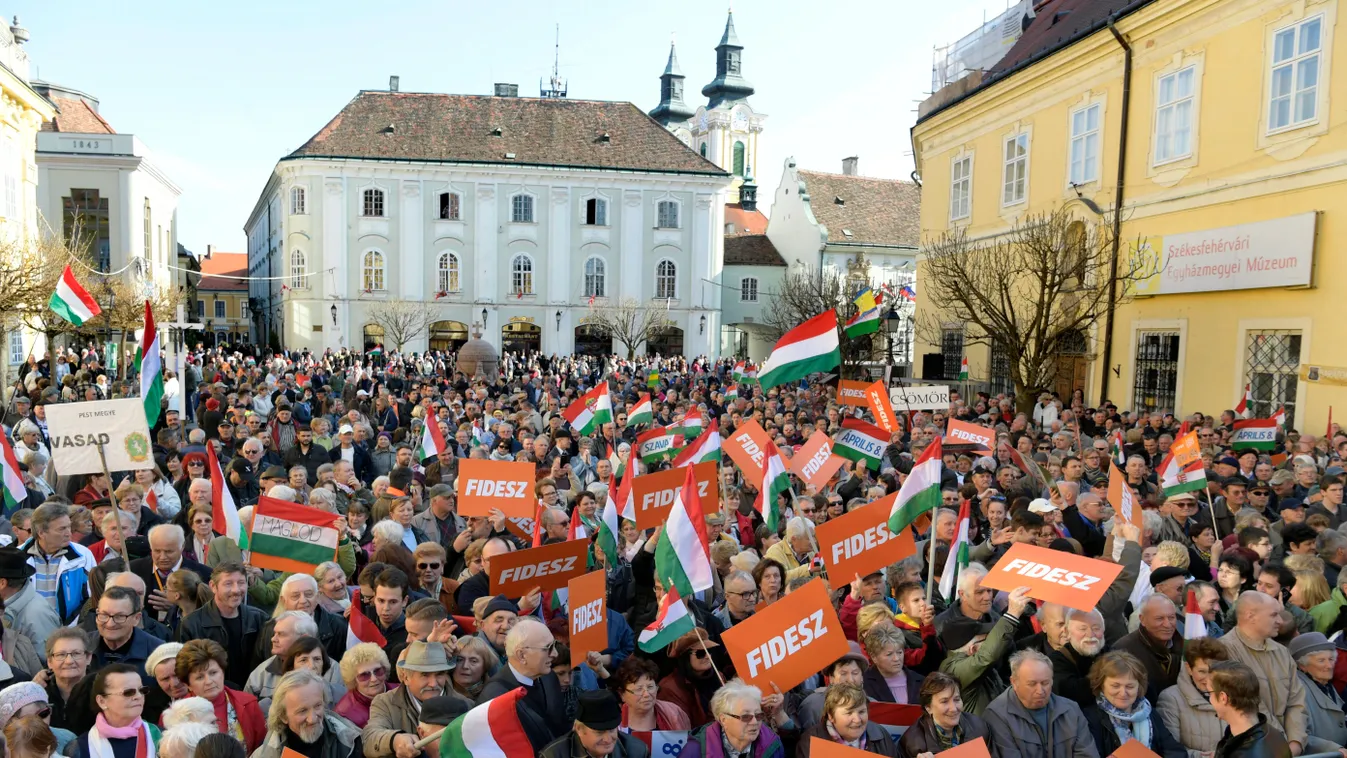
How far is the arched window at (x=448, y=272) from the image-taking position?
52.2 meters

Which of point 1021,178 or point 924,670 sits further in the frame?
point 1021,178

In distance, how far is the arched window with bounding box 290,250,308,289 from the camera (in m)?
50.9

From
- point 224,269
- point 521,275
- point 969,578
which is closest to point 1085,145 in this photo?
point 969,578

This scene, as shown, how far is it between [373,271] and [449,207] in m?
5.13

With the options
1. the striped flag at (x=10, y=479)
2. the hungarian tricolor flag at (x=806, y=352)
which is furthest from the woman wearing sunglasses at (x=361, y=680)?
the hungarian tricolor flag at (x=806, y=352)

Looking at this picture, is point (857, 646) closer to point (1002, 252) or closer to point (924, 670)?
point (924, 670)

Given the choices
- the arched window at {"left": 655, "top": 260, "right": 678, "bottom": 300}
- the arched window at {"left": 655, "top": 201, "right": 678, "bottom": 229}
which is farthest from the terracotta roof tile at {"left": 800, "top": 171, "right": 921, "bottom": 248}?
the arched window at {"left": 655, "top": 260, "right": 678, "bottom": 300}

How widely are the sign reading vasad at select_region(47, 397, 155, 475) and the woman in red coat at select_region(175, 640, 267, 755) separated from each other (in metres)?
3.37

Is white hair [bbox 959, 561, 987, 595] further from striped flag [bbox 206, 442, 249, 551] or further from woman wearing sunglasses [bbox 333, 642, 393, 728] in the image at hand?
striped flag [bbox 206, 442, 249, 551]

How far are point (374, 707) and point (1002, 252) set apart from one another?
70.5 feet

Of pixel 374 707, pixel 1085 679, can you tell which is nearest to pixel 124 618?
pixel 374 707

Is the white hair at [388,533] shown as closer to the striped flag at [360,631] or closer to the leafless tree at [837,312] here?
the striped flag at [360,631]

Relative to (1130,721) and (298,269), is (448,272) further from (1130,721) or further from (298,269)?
(1130,721)

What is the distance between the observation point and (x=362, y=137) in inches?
1992
